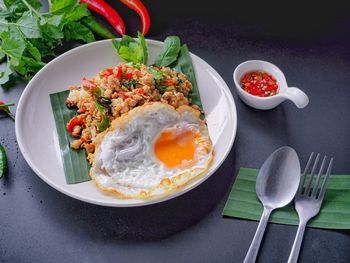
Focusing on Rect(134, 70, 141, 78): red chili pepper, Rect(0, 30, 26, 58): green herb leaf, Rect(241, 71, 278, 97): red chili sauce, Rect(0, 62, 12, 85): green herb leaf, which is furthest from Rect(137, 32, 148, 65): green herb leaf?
Rect(0, 62, 12, 85): green herb leaf

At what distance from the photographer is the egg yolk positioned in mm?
3299

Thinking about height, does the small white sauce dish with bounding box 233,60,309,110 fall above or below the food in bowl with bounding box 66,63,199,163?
below

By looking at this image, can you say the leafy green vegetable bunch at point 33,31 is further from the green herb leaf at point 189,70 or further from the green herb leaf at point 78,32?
the green herb leaf at point 189,70

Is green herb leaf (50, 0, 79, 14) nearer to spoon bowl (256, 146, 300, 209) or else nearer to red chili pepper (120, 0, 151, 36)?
red chili pepper (120, 0, 151, 36)

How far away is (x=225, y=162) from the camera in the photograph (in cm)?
359

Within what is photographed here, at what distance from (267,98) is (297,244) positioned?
1.27 metres

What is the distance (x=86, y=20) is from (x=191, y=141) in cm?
179

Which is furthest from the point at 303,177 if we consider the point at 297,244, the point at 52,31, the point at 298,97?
the point at 52,31

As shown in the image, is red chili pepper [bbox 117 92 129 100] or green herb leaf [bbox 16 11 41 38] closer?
red chili pepper [bbox 117 92 129 100]

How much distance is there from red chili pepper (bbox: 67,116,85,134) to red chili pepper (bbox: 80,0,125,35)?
1197mm

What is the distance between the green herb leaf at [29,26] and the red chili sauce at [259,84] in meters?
1.88

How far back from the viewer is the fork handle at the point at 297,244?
2.95m

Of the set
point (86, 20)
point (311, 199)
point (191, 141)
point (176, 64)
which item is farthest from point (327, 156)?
point (86, 20)

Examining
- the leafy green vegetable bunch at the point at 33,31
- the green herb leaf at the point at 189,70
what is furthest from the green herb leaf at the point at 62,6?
the green herb leaf at the point at 189,70
